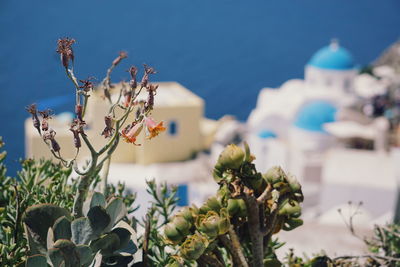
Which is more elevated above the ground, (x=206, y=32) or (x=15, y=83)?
(x=206, y=32)

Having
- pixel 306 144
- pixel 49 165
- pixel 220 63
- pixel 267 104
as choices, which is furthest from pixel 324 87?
pixel 220 63

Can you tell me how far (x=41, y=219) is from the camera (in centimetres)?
143

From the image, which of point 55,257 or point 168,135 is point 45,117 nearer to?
point 55,257

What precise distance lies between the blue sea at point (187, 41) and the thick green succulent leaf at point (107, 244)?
2164 centimetres

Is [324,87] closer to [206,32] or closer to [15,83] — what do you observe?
[15,83]

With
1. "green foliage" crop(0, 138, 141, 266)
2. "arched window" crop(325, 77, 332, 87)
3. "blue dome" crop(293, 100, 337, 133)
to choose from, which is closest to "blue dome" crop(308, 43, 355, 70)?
"arched window" crop(325, 77, 332, 87)

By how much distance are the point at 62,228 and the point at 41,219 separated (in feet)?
0.23

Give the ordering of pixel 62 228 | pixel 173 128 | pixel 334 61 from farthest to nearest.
→ pixel 334 61 < pixel 173 128 < pixel 62 228

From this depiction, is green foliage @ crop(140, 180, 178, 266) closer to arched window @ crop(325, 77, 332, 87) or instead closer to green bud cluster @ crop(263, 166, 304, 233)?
green bud cluster @ crop(263, 166, 304, 233)

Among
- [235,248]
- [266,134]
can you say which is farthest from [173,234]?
[266,134]

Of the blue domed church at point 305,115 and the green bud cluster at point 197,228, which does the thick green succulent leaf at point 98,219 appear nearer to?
the green bud cluster at point 197,228

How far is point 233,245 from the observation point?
1594 millimetres

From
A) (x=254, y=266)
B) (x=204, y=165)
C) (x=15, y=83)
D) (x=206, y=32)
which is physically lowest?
(x=254, y=266)

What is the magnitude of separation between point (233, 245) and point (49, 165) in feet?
2.76
